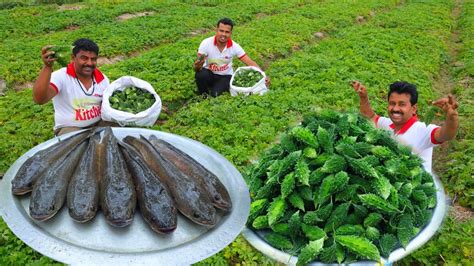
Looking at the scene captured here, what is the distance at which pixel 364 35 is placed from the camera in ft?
50.7

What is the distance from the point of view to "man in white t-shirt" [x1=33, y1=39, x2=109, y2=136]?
17.2 ft

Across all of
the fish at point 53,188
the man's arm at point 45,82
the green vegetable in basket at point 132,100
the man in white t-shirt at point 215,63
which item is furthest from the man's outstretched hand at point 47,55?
the man in white t-shirt at point 215,63

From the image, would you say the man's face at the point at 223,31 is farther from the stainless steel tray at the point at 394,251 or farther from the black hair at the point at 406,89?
the stainless steel tray at the point at 394,251

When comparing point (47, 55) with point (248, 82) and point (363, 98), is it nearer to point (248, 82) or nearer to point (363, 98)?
point (363, 98)

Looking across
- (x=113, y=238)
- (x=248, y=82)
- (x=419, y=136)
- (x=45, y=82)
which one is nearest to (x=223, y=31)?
(x=248, y=82)

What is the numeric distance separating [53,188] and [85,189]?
201 millimetres

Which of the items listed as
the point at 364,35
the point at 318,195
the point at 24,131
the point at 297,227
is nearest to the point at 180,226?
the point at 297,227

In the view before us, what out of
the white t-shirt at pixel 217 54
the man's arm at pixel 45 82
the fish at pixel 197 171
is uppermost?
the fish at pixel 197 171

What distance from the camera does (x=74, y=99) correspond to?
18.8 ft

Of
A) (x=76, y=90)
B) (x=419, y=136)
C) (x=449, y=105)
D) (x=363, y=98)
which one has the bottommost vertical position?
(x=76, y=90)

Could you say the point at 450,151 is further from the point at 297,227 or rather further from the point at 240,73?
the point at 297,227

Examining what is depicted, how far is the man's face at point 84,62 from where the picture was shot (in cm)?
536


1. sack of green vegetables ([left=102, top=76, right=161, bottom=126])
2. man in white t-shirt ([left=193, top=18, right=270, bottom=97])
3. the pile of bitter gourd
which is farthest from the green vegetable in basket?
the pile of bitter gourd

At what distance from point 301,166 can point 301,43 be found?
41.0 ft
